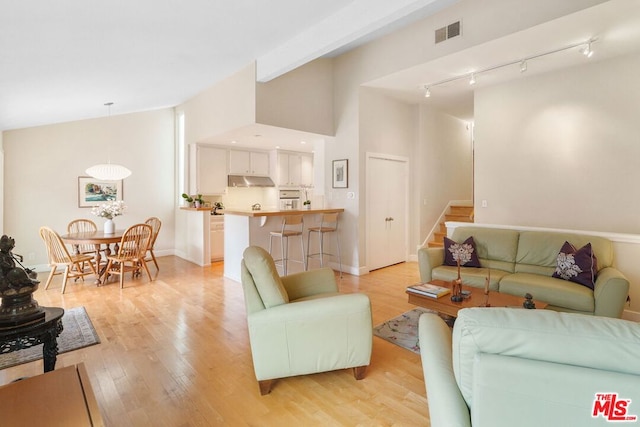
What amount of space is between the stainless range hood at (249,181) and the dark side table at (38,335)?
5.31 m

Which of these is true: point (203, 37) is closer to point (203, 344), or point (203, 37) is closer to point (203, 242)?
point (203, 344)

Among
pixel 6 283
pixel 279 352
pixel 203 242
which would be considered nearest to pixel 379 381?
pixel 279 352

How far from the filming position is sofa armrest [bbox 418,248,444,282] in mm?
4004

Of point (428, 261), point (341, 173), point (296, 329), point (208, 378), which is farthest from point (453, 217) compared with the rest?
point (208, 378)

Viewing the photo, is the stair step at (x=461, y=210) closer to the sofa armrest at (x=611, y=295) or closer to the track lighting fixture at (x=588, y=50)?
the track lighting fixture at (x=588, y=50)

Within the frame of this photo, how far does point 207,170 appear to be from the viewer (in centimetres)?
684

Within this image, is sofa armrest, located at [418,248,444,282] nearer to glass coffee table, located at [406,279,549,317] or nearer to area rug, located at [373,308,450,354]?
area rug, located at [373,308,450,354]

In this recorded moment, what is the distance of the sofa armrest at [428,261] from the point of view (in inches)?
158

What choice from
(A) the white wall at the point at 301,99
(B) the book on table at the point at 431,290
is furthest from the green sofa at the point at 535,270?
(A) the white wall at the point at 301,99

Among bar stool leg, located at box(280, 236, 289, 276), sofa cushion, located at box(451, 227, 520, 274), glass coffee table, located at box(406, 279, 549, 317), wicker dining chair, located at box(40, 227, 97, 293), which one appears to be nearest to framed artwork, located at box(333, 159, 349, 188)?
bar stool leg, located at box(280, 236, 289, 276)

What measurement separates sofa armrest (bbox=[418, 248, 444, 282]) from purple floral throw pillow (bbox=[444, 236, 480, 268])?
0.10 metres

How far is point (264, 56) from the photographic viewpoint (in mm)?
4504

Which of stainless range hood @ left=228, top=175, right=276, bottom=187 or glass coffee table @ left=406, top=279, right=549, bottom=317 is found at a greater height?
stainless range hood @ left=228, top=175, right=276, bottom=187

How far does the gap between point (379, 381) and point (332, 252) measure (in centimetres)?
364
